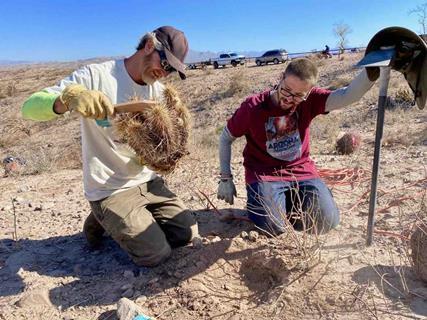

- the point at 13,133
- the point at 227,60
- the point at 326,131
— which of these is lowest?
the point at 13,133

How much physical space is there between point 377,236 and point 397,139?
2858mm

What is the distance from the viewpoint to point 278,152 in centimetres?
279

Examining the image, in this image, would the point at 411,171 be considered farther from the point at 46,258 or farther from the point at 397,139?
the point at 46,258

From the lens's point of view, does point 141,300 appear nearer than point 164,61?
Yes

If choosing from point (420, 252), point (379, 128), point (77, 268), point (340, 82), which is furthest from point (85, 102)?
point (340, 82)

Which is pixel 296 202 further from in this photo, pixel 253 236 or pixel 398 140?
pixel 398 140

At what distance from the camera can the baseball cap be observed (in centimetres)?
238

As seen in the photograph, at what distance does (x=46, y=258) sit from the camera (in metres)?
2.72

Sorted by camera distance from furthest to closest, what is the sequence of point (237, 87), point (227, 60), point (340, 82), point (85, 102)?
point (227, 60)
point (237, 87)
point (340, 82)
point (85, 102)

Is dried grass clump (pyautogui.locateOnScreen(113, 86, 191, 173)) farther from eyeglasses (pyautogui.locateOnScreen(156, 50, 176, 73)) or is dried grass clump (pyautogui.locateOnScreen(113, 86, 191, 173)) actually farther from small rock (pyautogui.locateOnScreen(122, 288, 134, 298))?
small rock (pyautogui.locateOnScreen(122, 288, 134, 298))

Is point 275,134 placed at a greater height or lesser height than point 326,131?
greater

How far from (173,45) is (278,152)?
0.95 metres

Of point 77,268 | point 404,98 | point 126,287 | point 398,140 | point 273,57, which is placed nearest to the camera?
point 126,287

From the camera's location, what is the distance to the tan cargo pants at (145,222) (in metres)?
2.49
